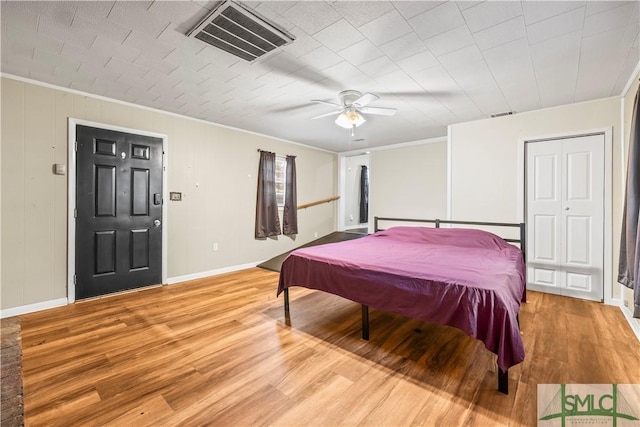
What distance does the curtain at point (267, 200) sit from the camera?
16.6 feet

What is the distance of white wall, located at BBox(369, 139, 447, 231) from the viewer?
527 centimetres

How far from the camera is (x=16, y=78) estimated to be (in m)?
2.78

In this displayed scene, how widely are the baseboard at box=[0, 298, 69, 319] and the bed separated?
2515mm

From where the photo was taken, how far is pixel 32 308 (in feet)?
9.57

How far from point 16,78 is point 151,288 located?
2641 millimetres

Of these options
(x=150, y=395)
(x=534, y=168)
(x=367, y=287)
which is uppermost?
(x=534, y=168)

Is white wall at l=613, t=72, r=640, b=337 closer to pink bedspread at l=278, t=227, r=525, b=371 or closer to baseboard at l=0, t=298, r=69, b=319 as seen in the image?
pink bedspread at l=278, t=227, r=525, b=371

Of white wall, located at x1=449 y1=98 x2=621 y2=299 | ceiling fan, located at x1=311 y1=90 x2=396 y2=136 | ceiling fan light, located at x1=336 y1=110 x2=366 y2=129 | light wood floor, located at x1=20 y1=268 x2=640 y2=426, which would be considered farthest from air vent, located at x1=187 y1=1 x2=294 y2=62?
white wall, located at x1=449 y1=98 x2=621 y2=299

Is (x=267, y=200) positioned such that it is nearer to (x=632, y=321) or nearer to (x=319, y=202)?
(x=319, y=202)

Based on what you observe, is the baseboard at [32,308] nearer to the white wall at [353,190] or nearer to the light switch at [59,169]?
Answer: the light switch at [59,169]

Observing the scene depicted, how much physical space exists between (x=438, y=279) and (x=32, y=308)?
3.97 metres

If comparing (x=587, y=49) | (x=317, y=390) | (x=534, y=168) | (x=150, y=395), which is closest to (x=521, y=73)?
(x=587, y=49)

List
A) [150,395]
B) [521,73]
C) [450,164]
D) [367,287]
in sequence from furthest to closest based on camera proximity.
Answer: [450,164] → [521,73] → [367,287] → [150,395]

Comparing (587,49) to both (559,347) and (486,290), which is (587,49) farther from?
(559,347)
